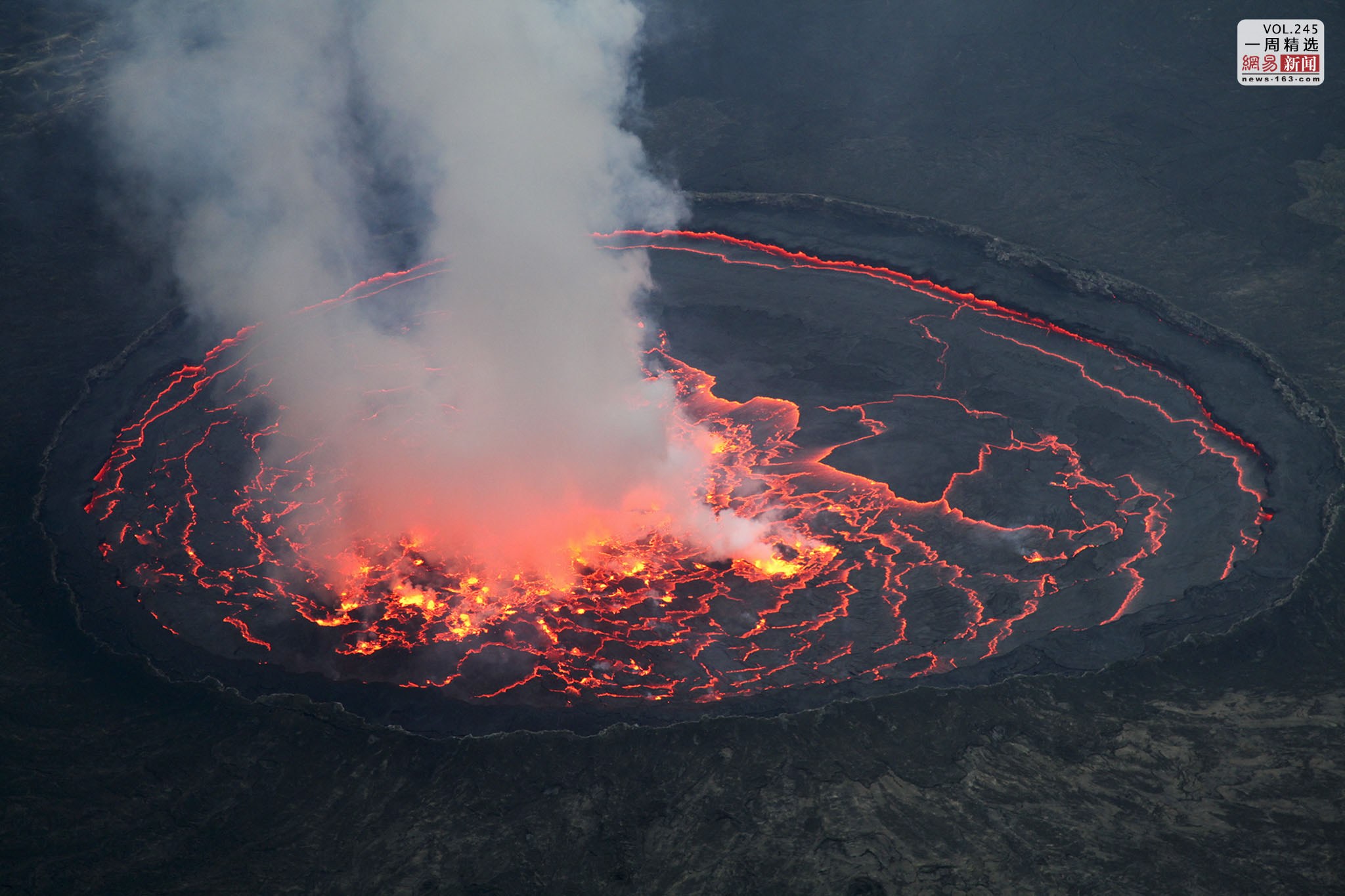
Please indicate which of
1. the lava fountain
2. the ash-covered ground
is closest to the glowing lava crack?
the lava fountain

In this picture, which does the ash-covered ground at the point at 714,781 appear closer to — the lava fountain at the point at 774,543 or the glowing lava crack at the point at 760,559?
the lava fountain at the point at 774,543

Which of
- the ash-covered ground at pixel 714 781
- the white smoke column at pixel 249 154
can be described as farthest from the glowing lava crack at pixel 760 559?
the white smoke column at pixel 249 154

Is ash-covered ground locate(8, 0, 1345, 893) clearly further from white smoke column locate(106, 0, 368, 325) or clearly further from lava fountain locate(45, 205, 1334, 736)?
white smoke column locate(106, 0, 368, 325)

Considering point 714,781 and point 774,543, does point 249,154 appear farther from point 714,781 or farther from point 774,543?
point 714,781

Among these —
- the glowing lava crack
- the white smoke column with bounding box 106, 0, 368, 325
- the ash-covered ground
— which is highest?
the white smoke column with bounding box 106, 0, 368, 325

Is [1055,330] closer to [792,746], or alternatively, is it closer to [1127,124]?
[1127,124]
